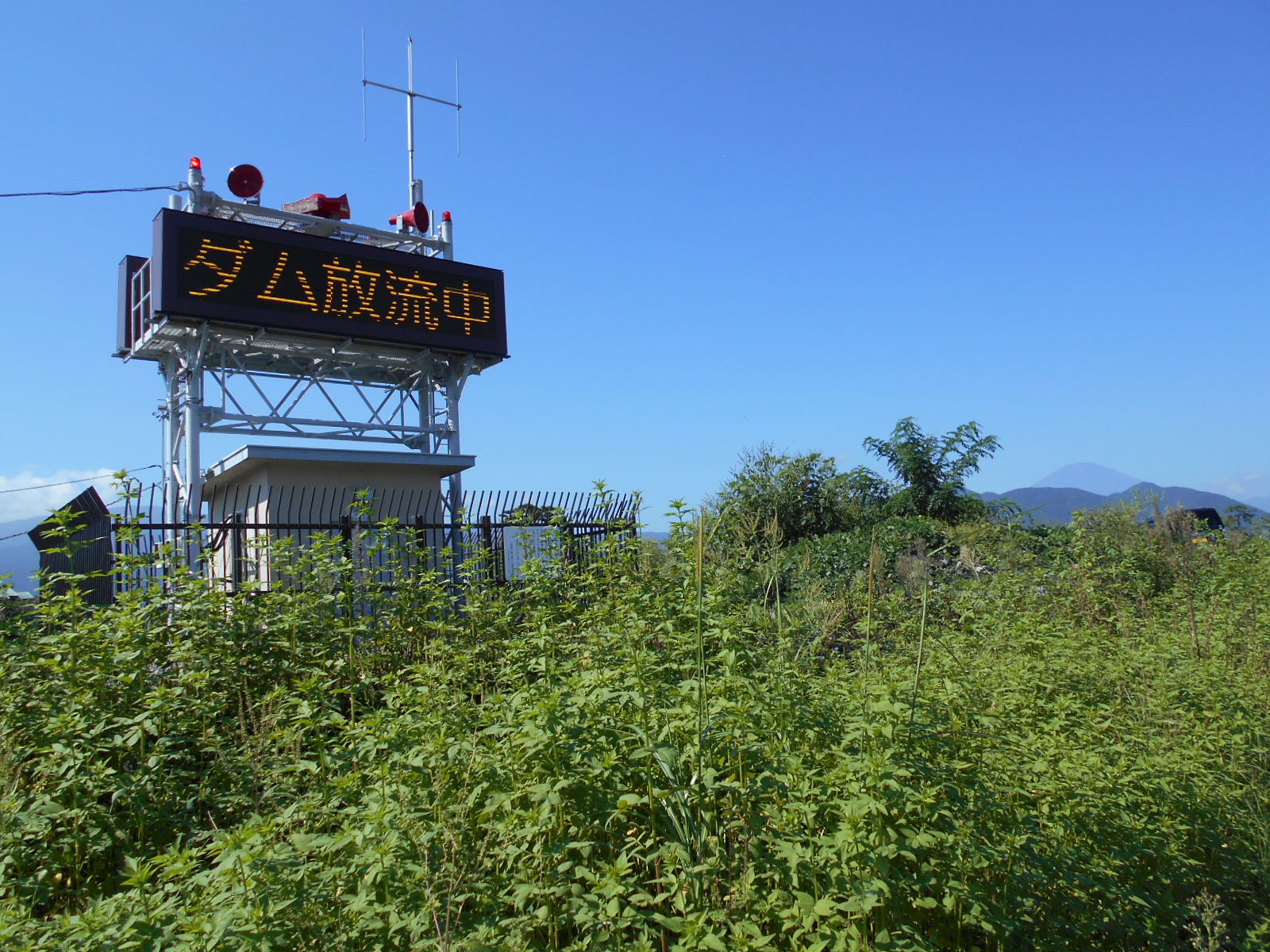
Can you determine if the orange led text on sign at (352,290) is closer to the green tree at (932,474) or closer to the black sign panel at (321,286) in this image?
the black sign panel at (321,286)

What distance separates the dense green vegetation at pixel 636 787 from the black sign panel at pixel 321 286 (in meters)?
8.30

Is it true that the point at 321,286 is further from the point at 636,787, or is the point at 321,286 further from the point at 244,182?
the point at 636,787

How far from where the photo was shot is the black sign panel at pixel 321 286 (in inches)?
470

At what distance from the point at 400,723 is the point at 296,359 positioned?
13.3 meters

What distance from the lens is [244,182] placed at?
13.6 meters

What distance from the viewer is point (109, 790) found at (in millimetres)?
3414

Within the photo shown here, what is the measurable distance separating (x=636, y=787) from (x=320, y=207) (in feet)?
46.4

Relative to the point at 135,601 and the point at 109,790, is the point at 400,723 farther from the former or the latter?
the point at 135,601

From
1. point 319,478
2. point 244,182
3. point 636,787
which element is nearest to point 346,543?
point 636,787

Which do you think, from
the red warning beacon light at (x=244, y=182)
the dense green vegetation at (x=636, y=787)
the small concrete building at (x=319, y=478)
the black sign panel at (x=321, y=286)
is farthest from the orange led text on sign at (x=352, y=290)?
the dense green vegetation at (x=636, y=787)

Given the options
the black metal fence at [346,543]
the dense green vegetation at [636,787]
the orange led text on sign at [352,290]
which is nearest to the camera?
the dense green vegetation at [636,787]

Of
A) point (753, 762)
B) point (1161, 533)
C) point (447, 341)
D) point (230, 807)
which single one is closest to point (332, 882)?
point (753, 762)

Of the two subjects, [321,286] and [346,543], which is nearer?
[346,543]

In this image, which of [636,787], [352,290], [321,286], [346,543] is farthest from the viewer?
[352,290]
